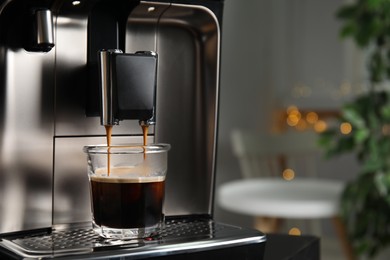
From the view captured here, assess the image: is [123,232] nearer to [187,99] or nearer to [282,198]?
[187,99]

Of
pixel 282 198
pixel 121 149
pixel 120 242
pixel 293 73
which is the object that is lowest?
pixel 282 198

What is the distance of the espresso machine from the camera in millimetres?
887

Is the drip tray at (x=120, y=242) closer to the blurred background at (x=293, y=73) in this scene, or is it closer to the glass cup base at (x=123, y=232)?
the glass cup base at (x=123, y=232)

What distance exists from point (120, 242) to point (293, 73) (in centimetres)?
288

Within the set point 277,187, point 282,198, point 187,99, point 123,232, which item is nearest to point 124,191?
point 123,232

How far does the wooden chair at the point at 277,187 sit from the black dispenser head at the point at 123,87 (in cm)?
160

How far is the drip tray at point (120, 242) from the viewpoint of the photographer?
0.82 meters

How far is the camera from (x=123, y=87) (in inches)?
35.0

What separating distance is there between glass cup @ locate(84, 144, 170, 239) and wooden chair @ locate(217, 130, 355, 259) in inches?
62.1

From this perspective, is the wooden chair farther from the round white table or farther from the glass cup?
the glass cup

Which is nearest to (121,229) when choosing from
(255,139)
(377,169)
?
(377,169)

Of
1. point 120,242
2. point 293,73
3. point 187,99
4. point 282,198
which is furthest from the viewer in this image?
point 293,73

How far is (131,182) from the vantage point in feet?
2.91

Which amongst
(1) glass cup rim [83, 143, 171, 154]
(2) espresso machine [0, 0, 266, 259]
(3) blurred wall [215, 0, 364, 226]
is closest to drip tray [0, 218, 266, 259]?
(2) espresso machine [0, 0, 266, 259]
